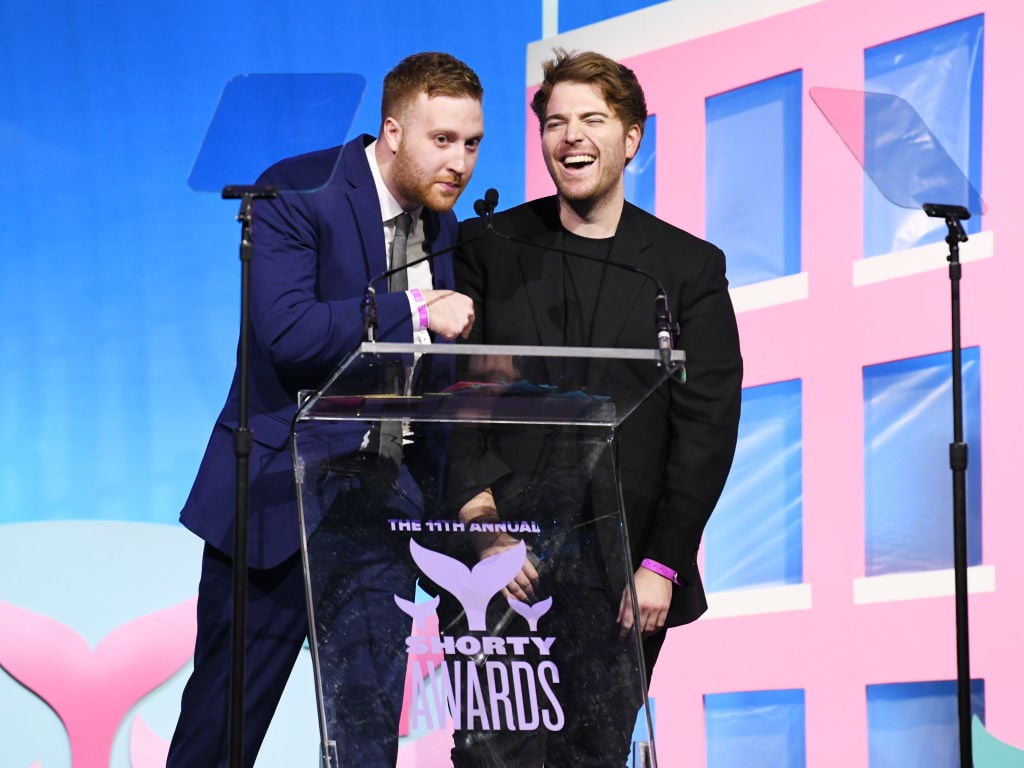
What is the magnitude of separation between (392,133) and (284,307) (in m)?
0.46

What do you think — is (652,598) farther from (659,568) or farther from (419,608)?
(419,608)

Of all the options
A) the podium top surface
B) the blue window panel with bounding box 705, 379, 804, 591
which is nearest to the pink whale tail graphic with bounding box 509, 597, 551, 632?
the podium top surface

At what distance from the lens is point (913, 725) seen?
11.3 feet

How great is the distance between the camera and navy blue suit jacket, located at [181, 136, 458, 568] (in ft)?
7.91

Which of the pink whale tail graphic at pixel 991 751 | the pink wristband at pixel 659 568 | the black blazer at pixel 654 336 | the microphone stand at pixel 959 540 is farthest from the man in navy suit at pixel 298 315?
the pink whale tail graphic at pixel 991 751

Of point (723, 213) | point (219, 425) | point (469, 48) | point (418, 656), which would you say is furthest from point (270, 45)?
point (418, 656)

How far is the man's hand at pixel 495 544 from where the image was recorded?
2.14 meters

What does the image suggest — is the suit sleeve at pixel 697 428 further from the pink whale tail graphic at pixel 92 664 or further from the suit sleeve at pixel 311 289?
the pink whale tail graphic at pixel 92 664

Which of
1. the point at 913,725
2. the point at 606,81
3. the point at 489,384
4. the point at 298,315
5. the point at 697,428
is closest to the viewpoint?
the point at 489,384

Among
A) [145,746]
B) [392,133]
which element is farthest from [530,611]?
[145,746]

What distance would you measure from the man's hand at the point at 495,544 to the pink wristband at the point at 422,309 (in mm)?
304

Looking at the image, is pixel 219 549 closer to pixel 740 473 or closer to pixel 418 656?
pixel 418 656

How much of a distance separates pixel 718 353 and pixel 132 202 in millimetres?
1865

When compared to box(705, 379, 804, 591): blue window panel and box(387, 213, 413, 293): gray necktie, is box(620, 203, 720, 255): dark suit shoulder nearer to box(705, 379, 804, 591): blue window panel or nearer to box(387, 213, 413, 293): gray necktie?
box(387, 213, 413, 293): gray necktie
